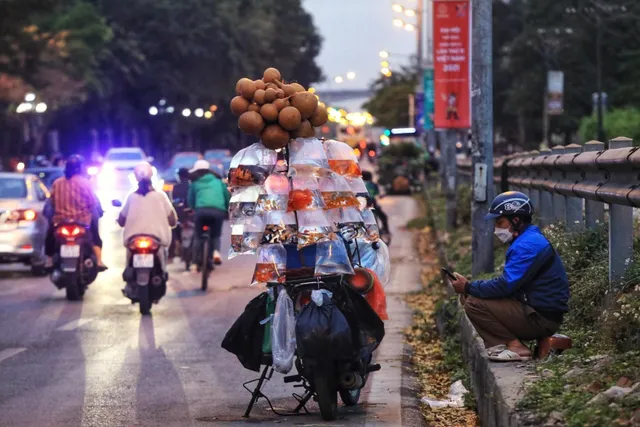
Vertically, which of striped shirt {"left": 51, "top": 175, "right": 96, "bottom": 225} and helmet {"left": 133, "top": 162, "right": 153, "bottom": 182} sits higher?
helmet {"left": 133, "top": 162, "right": 153, "bottom": 182}

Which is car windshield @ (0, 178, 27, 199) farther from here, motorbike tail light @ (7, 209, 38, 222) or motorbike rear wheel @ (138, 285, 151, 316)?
motorbike rear wheel @ (138, 285, 151, 316)

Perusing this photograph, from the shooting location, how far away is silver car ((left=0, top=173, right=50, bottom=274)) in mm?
A: 18906

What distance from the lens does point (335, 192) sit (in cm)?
840

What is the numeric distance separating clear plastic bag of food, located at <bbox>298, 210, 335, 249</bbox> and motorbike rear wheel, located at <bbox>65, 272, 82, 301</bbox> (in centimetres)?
746

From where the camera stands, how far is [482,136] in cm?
1340

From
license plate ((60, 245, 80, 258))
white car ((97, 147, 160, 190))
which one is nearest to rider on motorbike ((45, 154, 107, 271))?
license plate ((60, 245, 80, 258))

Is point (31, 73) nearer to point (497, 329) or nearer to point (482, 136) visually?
point (482, 136)

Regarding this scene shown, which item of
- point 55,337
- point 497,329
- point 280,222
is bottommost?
point 55,337

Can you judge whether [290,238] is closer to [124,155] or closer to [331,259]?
[331,259]

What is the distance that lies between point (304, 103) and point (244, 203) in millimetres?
763

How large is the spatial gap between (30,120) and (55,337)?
55722 millimetres

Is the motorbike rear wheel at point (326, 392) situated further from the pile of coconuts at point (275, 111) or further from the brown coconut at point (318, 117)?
the brown coconut at point (318, 117)

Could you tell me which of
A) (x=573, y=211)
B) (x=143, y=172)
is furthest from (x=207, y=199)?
(x=573, y=211)

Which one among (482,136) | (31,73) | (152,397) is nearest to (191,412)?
(152,397)
